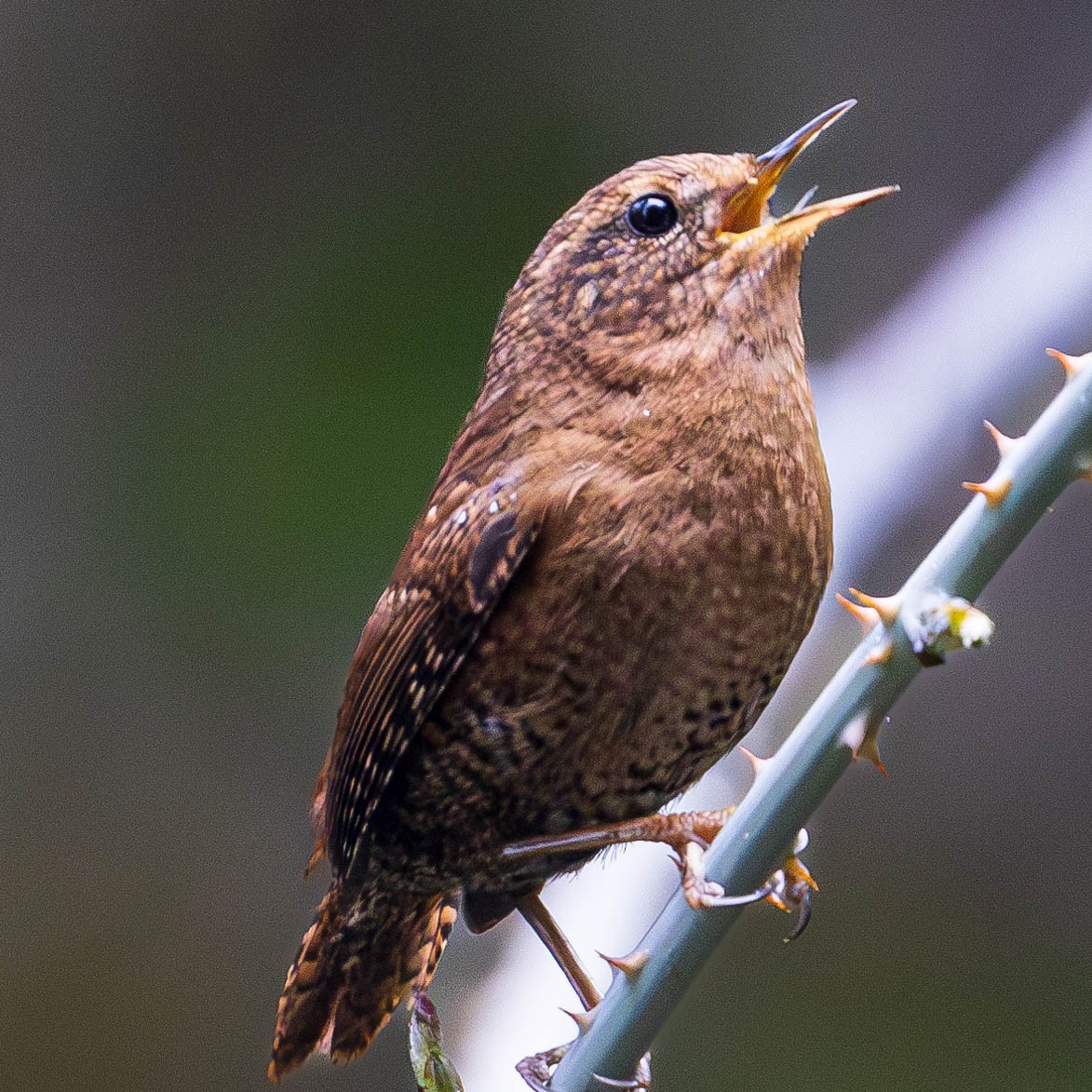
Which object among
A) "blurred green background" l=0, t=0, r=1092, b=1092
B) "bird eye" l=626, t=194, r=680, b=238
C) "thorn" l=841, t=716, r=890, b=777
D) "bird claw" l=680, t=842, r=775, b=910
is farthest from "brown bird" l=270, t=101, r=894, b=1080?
"blurred green background" l=0, t=0, r=1092, b=1092

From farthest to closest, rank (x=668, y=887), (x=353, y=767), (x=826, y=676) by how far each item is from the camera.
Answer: (x=826, y=676), (x=668, y=887), (x=353, y=767)

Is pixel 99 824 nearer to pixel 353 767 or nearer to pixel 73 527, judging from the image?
pixel 73 527

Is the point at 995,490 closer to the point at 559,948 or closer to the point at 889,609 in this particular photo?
the point at 889,609

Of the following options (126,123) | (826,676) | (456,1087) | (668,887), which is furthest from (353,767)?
(126,123)

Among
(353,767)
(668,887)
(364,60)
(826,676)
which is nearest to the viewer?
(353,767)

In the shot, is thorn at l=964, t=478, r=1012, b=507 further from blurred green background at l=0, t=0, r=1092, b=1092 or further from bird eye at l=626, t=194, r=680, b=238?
blurred green background at l=0, t=0, r=1092, b=1092

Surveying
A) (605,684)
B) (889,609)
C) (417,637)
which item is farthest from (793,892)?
(889,609)
